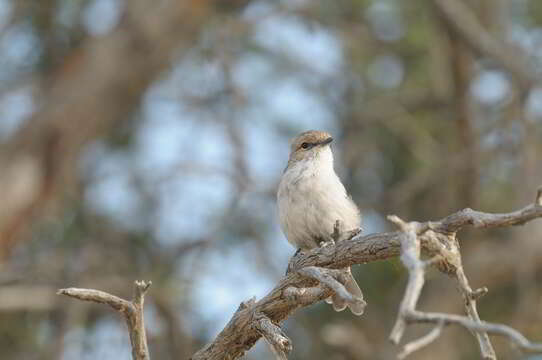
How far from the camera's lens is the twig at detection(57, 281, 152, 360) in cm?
377

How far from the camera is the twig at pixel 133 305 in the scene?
377 cm

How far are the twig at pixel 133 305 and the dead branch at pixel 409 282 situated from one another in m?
0.39

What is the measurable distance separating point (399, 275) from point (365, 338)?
1.02 m

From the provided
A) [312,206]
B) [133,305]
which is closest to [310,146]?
[312,206]

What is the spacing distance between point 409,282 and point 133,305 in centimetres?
167

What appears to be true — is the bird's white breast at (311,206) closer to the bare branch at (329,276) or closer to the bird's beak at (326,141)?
the bird's beak at (326,141)

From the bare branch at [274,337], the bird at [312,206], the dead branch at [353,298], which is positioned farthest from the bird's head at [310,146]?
the bare branch at [274,337]

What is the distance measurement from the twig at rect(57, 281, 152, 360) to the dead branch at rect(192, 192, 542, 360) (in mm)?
391

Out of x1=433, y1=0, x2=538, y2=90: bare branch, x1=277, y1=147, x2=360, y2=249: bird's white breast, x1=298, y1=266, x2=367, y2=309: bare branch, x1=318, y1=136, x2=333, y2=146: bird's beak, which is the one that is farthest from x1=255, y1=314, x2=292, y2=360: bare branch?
x1=433, y1=0, x2=538, y2=90: bare branch

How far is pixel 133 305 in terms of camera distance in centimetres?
392

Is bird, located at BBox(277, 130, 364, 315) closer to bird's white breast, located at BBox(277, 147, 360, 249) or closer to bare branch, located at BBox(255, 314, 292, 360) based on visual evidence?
bird's white breast, located at BBox(277, 147, 360, 249)

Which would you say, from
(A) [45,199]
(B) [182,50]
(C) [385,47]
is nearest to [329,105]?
(C) [385,47]

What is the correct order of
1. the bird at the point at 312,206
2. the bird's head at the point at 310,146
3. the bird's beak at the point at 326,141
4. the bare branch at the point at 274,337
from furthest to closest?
1. the bird's beak at the point at 326,141
2. the bird's head at the point at 310,146
3. the bird at the point at 312,206
4. the bare branch at the point at 274,337

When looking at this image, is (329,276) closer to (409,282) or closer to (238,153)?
(409,282)
